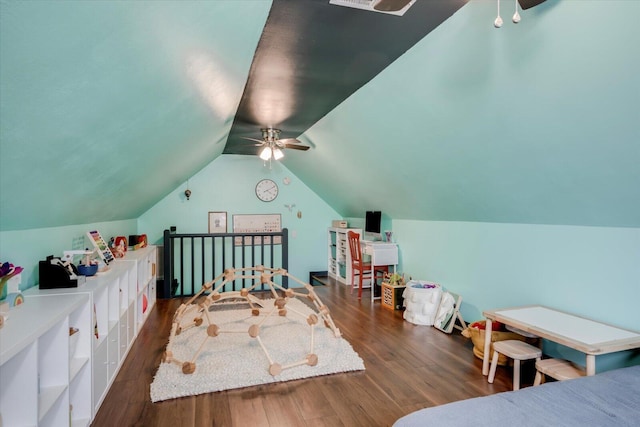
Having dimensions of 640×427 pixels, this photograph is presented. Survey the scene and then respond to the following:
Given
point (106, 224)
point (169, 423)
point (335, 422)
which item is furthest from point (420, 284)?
point (106, 224)

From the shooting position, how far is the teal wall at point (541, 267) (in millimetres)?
2395

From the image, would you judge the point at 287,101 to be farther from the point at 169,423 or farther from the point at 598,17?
the point at 169,423

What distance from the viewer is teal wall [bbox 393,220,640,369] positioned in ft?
7.86

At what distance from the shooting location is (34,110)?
1.27 metres

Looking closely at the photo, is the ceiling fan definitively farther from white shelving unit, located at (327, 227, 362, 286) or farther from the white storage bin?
the white storage bin

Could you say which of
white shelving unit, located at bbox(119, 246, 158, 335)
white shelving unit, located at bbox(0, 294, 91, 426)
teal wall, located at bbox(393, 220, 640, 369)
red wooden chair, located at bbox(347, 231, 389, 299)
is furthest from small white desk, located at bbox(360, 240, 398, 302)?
white shelving unit, located at bbox(0, 294, 91, 426)

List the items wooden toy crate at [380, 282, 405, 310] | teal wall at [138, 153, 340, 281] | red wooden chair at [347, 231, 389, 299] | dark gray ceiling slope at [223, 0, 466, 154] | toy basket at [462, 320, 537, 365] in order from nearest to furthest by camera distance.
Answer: dark gray ceiling slope at [223, 0, 466, 154], toy basket at [462, 320, 537, 365], wooden toy crate at [380, 282, 405, 310], red wooden chair at [347, 231, 389, 299], teal wall at [138, 153, 340, 281]

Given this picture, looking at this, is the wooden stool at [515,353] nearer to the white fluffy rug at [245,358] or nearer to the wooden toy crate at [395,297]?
the white fluffy rug at [245,358]

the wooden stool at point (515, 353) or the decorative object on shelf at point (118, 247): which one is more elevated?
the decorative object on shelf at point (118, 247)

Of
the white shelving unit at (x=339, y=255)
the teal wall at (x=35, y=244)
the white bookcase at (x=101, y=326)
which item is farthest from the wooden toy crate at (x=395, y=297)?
the teal wall at (x=35, y=244)

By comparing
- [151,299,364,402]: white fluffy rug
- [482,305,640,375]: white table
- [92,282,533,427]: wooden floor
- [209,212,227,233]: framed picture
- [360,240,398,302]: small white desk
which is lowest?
[92,282,533,427]: wooden floor

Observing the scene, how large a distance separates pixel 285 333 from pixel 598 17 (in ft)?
11.2

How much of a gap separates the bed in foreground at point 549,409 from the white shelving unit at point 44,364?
163 cm

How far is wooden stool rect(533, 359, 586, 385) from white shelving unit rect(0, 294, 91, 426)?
2.85 metres
